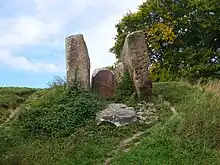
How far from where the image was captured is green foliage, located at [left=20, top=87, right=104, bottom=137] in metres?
13.0

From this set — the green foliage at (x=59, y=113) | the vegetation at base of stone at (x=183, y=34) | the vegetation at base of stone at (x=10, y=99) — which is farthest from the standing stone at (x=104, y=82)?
the vegetation at base of stone at (x=183, y=34)

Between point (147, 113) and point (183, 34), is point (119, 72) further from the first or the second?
point (183, 34)

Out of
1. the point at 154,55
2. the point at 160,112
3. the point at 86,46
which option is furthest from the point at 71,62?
the point at 154,55

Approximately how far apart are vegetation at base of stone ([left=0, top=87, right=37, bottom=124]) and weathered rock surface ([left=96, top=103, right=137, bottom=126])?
345 centimetres

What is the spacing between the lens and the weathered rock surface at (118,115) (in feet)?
42.8

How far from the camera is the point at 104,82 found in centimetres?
1616

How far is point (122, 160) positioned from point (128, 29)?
17.3 metres

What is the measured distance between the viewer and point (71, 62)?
15.5m

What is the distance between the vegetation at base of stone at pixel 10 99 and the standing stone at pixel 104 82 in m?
3.02

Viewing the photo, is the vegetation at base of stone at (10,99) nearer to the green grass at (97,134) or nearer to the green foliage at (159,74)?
the green grass at (97,134)

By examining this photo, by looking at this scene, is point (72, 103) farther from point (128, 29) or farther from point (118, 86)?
point (128, 29)

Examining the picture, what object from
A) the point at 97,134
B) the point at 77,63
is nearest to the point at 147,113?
the point at 97,134

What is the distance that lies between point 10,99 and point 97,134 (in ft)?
19.4

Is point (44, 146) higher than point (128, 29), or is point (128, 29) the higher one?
point (128, 29)
